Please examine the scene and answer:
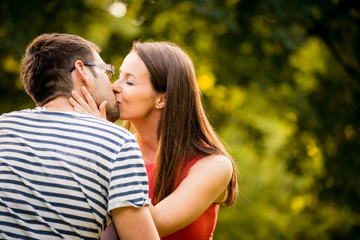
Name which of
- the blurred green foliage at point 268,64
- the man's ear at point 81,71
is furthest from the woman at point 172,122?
the blurred green foliage at point 268,64

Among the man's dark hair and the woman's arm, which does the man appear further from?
the woman's arm

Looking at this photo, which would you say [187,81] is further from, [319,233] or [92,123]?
[319,233]

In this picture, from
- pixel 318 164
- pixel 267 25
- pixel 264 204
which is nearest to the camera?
pixel 267 25

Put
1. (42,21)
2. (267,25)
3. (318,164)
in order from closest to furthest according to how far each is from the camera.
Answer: (42,21) < (267,25) < (318,164)

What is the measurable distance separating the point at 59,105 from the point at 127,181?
0.56 metres

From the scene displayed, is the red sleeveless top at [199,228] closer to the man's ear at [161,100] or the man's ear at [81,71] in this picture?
the man's ear at [161,100]

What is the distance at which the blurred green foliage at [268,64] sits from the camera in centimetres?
646

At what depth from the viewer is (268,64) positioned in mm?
7227

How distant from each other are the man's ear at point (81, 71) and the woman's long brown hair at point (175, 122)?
0.74 m

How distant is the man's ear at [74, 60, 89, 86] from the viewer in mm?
2396

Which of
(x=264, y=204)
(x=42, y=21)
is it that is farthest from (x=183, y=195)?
(x=264, y=204)

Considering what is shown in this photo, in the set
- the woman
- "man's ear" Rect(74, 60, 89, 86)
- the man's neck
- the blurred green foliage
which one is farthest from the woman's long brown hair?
the blurred green foliage

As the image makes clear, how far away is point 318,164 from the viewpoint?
8.86m

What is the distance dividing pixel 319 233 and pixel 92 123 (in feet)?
27.3
